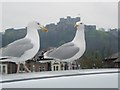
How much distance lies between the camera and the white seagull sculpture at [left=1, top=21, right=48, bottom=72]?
18.3ft

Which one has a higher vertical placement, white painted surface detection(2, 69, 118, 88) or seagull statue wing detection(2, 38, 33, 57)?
seagull statue wing detection(2, 38, 33, 57)

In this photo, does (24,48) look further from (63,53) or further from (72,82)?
(72,82)

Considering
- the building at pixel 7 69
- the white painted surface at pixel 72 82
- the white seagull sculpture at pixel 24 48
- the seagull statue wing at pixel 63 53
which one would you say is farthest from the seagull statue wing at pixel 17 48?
the white painted surface at pixel 72 82

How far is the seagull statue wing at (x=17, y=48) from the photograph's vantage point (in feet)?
18.5

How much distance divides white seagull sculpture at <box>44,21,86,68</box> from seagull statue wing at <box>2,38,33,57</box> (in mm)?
905

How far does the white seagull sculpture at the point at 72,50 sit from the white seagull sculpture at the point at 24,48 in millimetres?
864

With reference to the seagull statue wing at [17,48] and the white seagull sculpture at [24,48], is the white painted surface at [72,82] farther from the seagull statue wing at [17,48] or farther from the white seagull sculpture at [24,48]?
the seagull statue wing at [17,48]

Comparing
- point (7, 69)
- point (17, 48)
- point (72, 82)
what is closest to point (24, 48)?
point (17, 48)

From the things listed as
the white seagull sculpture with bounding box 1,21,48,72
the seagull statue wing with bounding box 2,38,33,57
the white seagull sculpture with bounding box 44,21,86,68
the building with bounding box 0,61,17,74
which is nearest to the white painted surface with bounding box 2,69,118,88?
the building with bounding box 0,61,17,74

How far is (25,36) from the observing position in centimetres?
580

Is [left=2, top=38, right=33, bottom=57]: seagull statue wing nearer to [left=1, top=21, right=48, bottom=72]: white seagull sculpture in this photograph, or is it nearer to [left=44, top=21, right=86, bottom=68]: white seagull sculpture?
[left=1, top=21, right=48, bottom=72]: white seagull sculpture

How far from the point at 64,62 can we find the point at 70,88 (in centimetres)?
461

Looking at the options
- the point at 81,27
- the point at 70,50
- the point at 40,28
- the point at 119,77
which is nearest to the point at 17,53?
the point at 40,28

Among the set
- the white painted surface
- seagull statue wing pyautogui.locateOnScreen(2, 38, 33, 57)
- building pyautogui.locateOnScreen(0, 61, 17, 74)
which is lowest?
building pyautogui.locateOnScreen(0, 61, 17, 74)
